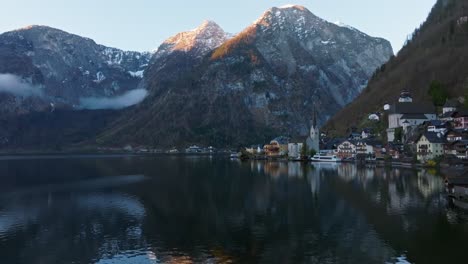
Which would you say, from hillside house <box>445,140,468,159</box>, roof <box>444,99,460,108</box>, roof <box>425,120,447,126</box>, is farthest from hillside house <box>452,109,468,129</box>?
roof <box>444,99,460,108</box>

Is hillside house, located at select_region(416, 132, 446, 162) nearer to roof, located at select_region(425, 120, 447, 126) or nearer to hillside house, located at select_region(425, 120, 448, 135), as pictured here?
hillside house, located at select_region(425, 120, 448, 135)

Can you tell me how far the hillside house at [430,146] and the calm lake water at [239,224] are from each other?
37188 mm

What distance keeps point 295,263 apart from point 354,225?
17.1m

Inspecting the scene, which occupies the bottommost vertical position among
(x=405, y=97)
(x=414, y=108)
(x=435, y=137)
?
(x=435, y=137)

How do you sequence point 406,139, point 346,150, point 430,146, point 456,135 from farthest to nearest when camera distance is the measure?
point 346,150 < point 406,139 < point 430,146 < point 456,135

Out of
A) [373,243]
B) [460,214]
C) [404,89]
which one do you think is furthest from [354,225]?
[404,89]

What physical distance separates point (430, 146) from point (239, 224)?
308 feet

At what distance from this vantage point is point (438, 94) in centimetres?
17312

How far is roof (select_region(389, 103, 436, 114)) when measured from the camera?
164 metres

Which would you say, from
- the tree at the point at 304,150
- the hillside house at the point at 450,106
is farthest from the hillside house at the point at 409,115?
the tree at the point at 304,150

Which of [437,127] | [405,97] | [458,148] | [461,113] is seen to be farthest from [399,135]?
[458,148]

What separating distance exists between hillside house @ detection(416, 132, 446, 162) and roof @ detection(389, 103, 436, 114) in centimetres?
3341

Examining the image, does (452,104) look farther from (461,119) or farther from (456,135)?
(456,135)

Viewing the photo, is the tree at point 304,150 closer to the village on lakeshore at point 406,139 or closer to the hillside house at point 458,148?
the village on lakeshore at point 406,139
